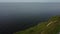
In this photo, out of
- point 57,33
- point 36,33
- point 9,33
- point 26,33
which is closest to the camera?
point 57,33

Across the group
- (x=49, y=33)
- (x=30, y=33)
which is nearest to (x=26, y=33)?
(x=30, y=33)

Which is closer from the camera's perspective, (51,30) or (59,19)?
(51,30)

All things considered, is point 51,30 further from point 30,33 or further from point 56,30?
point 30,33

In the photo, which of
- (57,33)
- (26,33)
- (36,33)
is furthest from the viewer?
(26,33)

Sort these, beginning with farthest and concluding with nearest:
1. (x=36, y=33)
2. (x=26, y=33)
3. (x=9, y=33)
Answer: (x=9, y=33)
(x=26, y=33)
(x=36, y=33)

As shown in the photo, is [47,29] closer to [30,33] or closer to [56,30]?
[56,30]

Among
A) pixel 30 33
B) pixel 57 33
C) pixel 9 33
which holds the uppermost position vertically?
pixel 9 33

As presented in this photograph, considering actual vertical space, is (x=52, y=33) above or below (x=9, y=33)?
below

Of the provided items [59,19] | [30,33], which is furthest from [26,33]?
[59,19]

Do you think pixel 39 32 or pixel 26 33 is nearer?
pixel 39 32
